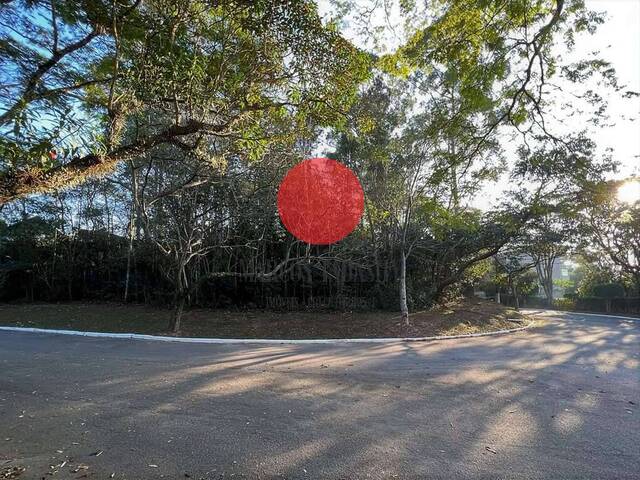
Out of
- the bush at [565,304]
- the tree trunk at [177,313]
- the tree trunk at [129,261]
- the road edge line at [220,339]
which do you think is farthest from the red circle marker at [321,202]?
the bush at [565,304]

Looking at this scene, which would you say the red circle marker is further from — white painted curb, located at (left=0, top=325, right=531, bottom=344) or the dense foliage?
white painted curb, located at (left=0, top=325, right=531, bottom=344)

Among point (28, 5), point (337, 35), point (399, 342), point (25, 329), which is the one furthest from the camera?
point (25, 329)

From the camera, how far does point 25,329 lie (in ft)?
41.5

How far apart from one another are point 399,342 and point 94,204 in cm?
1530

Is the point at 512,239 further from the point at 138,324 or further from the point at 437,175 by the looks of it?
the point at 138,324

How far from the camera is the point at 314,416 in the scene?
470 cm

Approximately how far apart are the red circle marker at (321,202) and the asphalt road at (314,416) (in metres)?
6.33

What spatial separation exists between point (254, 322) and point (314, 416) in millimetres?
9404

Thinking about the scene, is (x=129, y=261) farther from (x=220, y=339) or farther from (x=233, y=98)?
(x=233, y=98)

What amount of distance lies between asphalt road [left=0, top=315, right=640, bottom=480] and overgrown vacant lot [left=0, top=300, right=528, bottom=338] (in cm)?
399

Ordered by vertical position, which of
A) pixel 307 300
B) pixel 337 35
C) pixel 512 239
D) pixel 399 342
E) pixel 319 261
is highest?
pixel 337 35

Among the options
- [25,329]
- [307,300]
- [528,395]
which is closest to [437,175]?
[528,395]

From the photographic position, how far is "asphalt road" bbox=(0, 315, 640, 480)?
11.4 ft

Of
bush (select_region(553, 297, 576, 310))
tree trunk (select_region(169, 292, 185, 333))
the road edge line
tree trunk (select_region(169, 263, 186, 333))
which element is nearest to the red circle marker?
tree trunk (select_region(169, 263, 186, 333))
